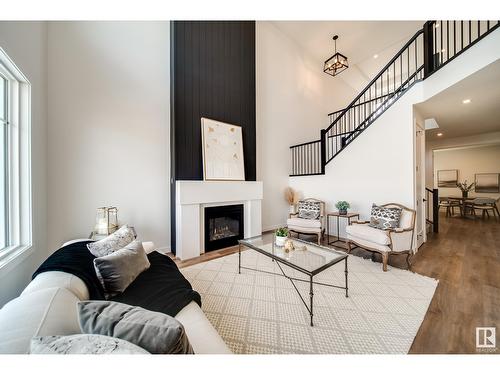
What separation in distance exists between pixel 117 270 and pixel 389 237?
3.17m

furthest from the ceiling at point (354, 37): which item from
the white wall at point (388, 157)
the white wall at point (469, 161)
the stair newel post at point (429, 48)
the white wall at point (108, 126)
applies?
the white wall at point (469, 161)

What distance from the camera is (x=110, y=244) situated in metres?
1.75

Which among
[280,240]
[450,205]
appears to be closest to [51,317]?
[280,240]

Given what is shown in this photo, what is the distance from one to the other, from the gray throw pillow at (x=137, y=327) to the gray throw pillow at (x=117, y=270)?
2.31 feet

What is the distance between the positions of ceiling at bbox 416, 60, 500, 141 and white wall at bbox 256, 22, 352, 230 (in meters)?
2.70

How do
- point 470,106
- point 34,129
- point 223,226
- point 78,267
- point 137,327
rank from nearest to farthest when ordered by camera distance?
1. point 137,327
2. point 78,267
3. point 34,129
4. point 470,106
5. point 223,226

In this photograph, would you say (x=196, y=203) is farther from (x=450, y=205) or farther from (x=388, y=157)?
(x=450, y=205)

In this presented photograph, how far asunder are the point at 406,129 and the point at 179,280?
408cm

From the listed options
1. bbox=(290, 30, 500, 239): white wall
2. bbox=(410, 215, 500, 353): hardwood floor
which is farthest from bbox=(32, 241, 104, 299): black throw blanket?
bbox=(290, 30, 500, 239): white wall

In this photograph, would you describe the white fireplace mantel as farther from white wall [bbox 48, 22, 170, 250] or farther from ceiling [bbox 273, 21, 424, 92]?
ceiling [bbox 273, 21, 424, 92]

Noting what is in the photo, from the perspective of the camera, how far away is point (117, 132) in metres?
2.93

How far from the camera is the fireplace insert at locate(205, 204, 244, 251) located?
11.6 feet

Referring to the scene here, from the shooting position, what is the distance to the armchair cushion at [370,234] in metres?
2.72
